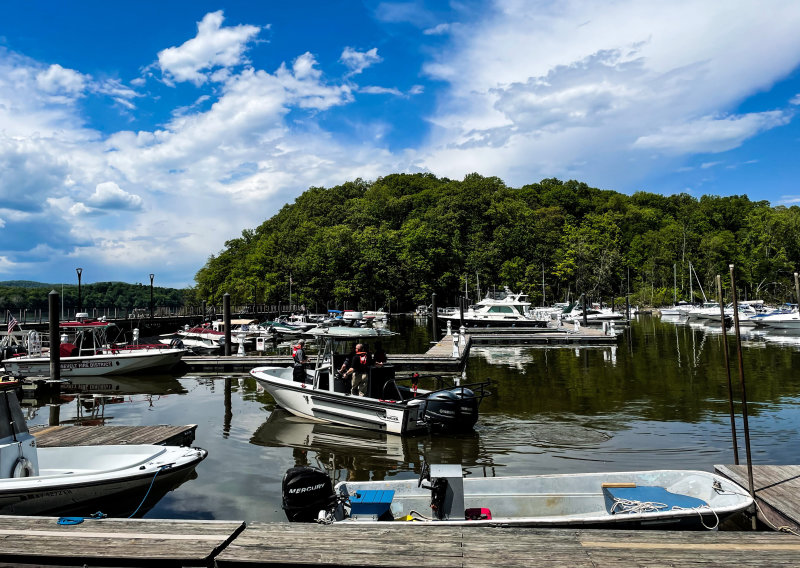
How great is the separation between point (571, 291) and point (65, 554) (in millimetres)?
82281

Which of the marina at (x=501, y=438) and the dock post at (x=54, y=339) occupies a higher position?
the dock post at (x=54, y=339)

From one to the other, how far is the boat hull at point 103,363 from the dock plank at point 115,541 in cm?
1813

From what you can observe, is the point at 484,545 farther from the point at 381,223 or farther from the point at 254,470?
Answer: the point at 381,223

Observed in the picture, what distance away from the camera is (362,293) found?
236ft

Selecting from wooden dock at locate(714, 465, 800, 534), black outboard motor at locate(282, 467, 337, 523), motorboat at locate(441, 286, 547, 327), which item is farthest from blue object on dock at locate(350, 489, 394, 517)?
motorboat at locate(441, 286, 547, 327)

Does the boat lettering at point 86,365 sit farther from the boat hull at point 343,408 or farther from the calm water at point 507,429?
the boat hull at point 343,408

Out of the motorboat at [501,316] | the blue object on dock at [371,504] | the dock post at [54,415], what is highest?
the motorboat at [501,316]

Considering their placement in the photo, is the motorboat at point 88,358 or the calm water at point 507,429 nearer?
the calm water at point 507,429

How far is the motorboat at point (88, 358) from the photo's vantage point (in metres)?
21.4

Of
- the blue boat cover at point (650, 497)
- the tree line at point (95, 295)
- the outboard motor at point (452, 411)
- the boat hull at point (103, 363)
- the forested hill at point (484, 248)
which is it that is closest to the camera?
the blue boat cover at point (650, 497)

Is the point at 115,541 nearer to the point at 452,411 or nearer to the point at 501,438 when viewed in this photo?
the point at 452,411

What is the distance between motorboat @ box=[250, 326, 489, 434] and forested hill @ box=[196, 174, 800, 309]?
183 ft

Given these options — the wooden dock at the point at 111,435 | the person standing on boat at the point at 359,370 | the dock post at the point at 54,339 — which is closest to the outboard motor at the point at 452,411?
the person standing on boat at the point at 359,370

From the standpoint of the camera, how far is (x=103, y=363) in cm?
2217
